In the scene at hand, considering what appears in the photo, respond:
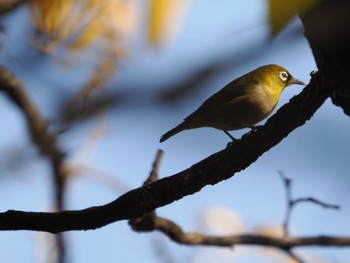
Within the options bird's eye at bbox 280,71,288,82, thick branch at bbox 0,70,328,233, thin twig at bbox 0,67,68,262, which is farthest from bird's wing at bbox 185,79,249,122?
thin twig at bbox 0,67,68,262

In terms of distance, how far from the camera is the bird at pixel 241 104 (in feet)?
12.4

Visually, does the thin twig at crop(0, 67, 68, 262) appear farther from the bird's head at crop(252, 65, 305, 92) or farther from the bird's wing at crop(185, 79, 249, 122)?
the bird's head at crop(252, 65, 305, 92)

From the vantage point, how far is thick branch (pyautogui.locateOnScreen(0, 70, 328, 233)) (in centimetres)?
221

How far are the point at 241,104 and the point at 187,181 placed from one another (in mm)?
1630

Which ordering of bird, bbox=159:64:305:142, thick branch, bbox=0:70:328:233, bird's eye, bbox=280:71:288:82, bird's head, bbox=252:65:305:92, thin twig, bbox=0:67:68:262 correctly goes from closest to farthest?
thick branch, bbox=0:70:328:233
bird, bbox=159:64:305:142
bird's head, bbox=252:65:305:92
bird's eye, bbox=280:71:288:82
thin twig, bbox=0:67:68:262

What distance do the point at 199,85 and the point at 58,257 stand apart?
4.58 m

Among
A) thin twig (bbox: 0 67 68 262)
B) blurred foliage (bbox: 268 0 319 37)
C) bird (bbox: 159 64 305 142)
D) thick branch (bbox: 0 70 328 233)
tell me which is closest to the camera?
blurred foliage (bbox: 268 0 319 37)

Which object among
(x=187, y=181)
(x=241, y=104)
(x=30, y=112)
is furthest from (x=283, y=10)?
(x=30, y=112)

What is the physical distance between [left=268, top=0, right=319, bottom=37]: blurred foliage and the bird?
116 inches

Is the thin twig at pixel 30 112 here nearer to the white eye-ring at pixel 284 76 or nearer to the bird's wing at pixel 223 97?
the bird's wing at pixel 223 97

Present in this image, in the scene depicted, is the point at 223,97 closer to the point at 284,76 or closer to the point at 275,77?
the point at 275,77

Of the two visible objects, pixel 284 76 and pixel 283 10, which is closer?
pixel 283 10

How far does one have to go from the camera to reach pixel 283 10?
1.73 ft

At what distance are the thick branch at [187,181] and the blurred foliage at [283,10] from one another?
1.61m
